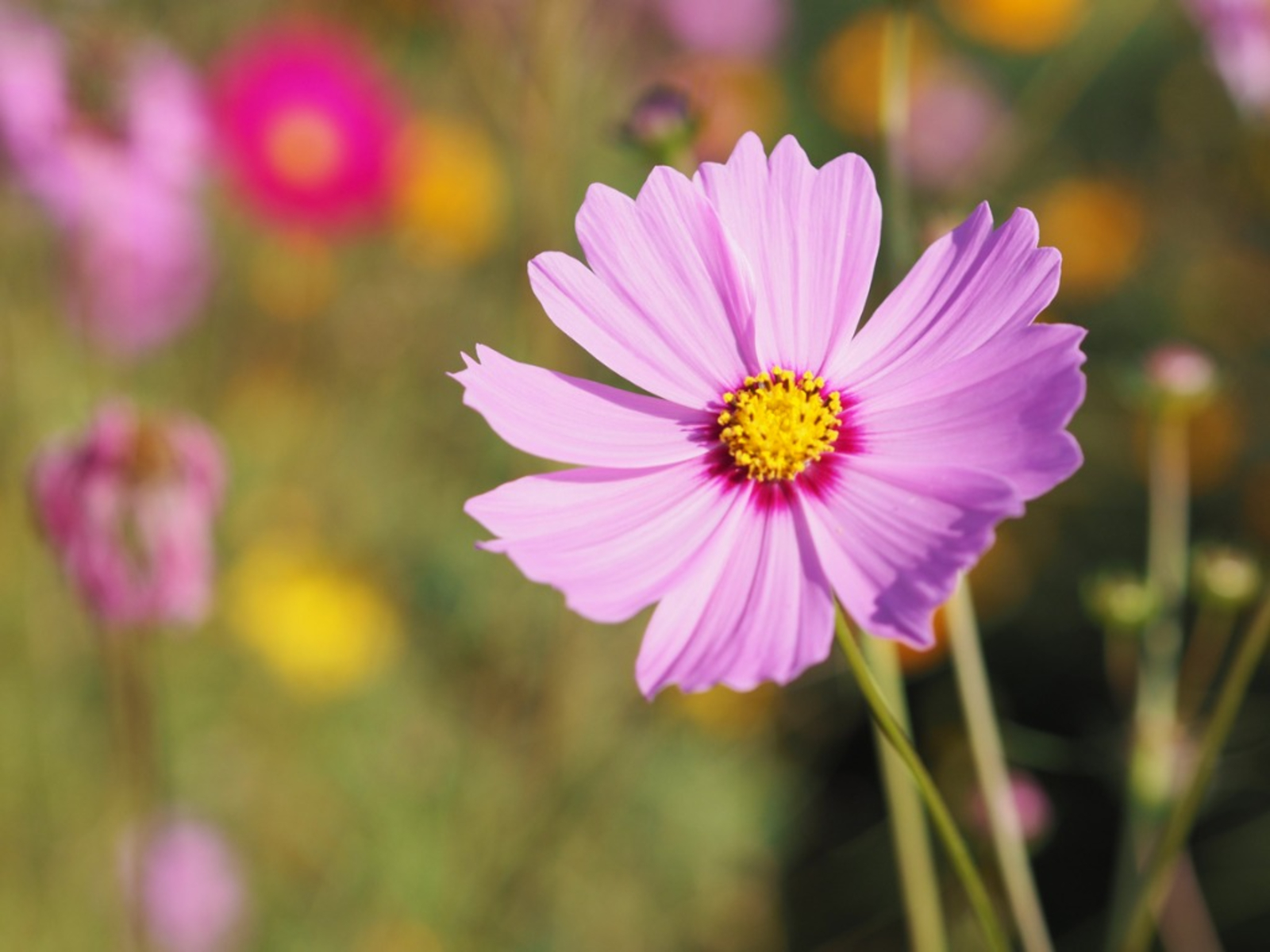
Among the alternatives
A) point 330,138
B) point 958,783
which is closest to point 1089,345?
point 958,783

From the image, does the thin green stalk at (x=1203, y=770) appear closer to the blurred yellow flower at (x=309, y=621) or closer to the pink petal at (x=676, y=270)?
the pink petal at (x=676, y=270)

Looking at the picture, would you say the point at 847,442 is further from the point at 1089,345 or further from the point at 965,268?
the point at 1089,345

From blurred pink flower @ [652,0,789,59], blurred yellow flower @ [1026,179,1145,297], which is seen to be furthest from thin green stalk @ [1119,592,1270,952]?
blurred pink flower @ [652,0,789,59]

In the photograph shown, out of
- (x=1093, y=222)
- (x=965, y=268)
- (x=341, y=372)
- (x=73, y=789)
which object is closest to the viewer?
(x=965, y=268)

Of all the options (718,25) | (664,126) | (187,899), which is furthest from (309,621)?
(718,25)

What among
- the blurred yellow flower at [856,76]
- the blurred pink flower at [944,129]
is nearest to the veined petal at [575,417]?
the blurred yellow flower at [856,76]
